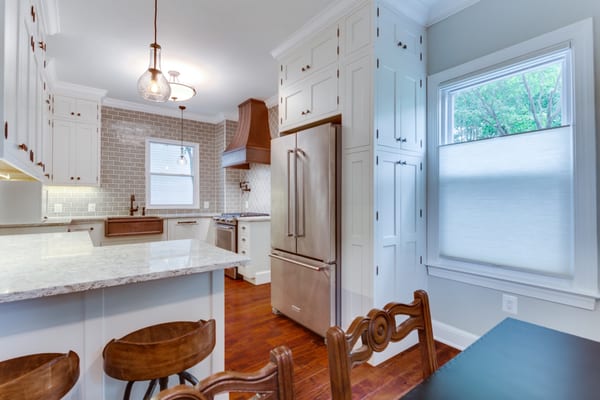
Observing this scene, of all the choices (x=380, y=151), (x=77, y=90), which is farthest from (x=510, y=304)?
(x=77, y=90)

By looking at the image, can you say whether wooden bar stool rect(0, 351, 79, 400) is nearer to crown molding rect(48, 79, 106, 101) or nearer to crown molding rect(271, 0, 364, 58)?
crown molding rect(271, 0, 364, 58)

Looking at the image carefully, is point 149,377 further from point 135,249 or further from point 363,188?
point 363,188

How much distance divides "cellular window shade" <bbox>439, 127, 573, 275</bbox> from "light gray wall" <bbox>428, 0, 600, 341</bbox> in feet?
0.84

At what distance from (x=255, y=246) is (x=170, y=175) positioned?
2.31 m

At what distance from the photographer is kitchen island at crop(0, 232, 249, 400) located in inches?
40.8

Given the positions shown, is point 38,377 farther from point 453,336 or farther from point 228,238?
point 228,238

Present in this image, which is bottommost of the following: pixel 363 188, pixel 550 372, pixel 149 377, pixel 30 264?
pixel 149 377

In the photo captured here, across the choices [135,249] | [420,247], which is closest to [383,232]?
[420,247]

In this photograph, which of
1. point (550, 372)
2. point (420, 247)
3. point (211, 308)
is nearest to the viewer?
point (550, 372)

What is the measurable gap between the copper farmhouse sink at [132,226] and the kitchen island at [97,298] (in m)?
2.65

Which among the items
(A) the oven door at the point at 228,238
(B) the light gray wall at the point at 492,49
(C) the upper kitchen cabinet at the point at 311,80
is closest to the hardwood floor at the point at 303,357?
(B) the light gray wall at the point at 492,49

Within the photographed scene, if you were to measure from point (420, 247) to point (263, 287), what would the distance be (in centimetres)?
230

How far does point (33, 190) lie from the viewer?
3279 millimetres

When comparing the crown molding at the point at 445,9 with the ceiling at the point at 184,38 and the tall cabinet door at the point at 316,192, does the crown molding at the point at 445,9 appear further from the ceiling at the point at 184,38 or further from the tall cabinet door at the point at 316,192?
the tall cabinet door at the point at 316,192
